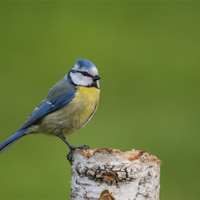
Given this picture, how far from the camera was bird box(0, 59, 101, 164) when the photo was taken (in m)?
2.75

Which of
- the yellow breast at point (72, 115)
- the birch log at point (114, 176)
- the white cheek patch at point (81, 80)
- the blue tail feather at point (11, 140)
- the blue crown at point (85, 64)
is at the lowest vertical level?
the birch log at point (114, 176)

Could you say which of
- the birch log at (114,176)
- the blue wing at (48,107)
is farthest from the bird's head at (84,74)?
the birch log at (114,176)

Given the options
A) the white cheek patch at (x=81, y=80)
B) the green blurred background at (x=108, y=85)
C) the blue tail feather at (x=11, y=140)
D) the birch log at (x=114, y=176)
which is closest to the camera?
the birch log at (x=114, y=176)

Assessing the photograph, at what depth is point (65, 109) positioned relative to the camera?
9.05 ft

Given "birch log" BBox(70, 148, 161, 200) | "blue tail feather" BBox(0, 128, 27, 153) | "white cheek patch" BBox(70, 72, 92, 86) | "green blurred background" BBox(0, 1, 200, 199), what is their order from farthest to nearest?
1. "green blurred background" BBox(0, 1, 200, 199)
2. "white cheek patch" BBox(70, 72, 92, 86)
3. "blue tail feather" BBox(0, 128, 27, 153)
4. "birch log" BBox(70, 148, 161, 200)

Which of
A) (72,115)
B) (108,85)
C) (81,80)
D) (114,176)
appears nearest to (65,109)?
(72,115)

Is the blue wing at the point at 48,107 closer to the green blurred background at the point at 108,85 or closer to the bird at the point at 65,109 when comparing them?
the bird at the point at 65,109

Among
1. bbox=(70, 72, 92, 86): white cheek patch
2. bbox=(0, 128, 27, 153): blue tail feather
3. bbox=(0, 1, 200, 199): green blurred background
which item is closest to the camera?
bbox=(0, 128, 27, 153): blue tail feather

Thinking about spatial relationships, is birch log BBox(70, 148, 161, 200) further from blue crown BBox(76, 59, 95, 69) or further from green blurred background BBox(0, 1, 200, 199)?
green blurred background BBox(0, 1, 200, 199)

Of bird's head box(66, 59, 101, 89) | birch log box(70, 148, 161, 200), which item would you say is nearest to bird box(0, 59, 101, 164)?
bird's head box(66, 59, 101, 89)

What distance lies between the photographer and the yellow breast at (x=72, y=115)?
2.75 m

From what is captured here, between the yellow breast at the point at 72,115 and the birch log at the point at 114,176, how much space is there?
2.80ft

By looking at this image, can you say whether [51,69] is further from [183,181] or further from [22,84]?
[183,181]

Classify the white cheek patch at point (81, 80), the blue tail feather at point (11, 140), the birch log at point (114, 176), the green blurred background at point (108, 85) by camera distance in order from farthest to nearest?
the green blurred background at point (108, 85) → the white cheek patch at point (81, 80) → the blue tail feather at point (11, 140) → the birch log at point (114, 176)
